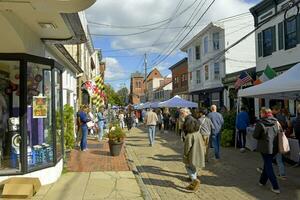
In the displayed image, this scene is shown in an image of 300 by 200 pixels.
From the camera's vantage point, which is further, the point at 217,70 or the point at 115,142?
the point at 217,70

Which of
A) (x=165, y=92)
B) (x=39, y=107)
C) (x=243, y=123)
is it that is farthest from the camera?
(x=165, y=92)

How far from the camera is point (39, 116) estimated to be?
10.4 meters

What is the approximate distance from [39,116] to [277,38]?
55.5ft

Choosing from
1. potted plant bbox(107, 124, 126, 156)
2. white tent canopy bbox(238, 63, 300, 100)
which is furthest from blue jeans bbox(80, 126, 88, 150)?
white tent canopy bbox(238, 63, 300, 100)

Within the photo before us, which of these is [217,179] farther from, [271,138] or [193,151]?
[271,138]

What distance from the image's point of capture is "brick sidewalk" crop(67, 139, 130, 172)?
12.7 m

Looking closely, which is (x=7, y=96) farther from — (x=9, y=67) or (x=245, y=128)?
(x=245, y=128)

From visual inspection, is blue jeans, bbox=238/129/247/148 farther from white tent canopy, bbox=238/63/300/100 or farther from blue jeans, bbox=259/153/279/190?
blue jeans, bbox=259/153/279/190

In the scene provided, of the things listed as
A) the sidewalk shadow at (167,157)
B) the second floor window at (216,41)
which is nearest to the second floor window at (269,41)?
the sidewalk shadow at (167,157)

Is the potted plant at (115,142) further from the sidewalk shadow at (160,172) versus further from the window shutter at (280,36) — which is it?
the window shutter at (280,36)

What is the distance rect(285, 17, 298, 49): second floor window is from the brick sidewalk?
1095cm

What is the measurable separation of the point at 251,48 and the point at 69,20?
33.3 metres

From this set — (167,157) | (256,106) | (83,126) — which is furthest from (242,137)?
(256,106)

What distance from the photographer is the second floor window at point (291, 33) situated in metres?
22.0
